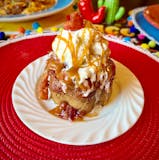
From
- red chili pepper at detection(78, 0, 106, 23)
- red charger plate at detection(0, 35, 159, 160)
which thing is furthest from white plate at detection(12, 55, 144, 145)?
red chili pepper at detection(78, 0, 106, 23)

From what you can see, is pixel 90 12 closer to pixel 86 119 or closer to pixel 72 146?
pixel 86 119

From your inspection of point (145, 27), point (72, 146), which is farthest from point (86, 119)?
point (145, 27)

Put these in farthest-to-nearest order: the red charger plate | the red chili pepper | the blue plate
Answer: the red chili pepper, the blue plate, the red charger plate

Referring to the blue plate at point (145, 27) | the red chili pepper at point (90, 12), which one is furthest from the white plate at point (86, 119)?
the red chili pepper at point (90, 12)

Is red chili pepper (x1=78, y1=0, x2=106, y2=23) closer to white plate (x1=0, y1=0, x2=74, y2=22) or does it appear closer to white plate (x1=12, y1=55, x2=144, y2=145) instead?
white plate (x1=0, y1=0, x2=74, y2=22)

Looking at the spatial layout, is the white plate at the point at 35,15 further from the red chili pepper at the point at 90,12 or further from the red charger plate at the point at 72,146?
the red charger plate at the point at 72,146
